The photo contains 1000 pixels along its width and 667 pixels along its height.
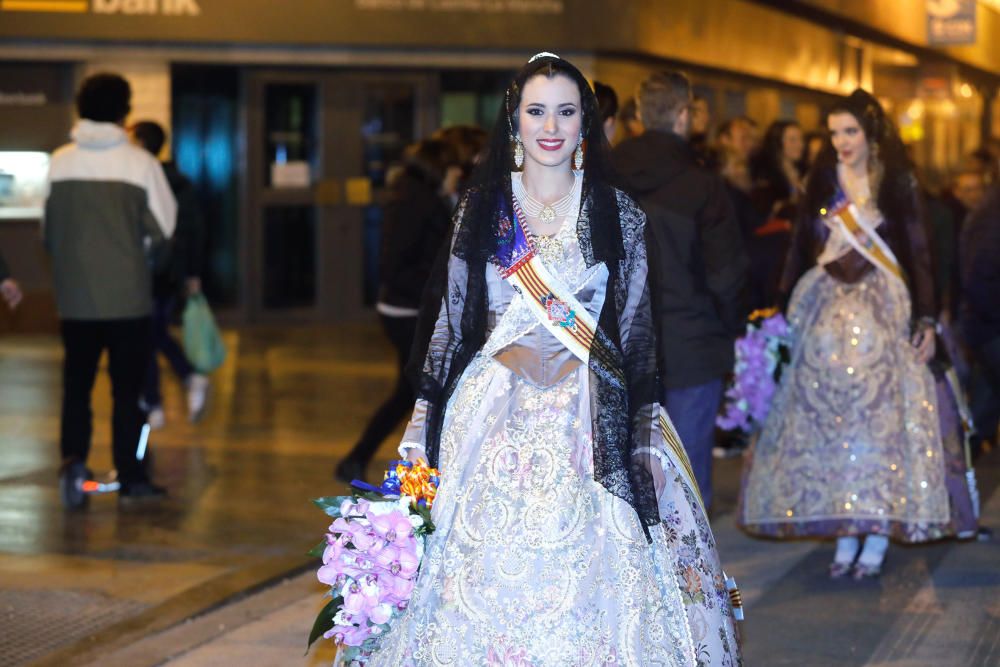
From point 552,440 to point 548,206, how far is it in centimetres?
66

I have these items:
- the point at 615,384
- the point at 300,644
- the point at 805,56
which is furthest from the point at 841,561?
the point at 805,56

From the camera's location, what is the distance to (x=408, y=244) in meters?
8.95

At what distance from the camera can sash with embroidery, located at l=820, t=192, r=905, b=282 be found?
23.7 feet

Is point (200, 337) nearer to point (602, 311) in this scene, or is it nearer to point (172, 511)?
point (172, 511)

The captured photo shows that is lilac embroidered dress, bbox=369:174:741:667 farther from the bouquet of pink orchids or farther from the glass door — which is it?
the glass door

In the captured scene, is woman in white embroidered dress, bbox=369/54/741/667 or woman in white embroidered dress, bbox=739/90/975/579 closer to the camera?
woman in white embroidered dress, bbox=369/54/741/667

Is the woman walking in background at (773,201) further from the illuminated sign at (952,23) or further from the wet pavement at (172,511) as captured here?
the illuminated sign at (952,23)

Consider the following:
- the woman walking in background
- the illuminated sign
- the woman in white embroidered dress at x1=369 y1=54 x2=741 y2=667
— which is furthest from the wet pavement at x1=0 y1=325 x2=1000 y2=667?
the illuminated sign

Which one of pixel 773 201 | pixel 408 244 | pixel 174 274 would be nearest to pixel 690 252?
pixel 408 244

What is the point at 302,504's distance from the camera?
8.89m

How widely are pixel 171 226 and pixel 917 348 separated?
379 cm

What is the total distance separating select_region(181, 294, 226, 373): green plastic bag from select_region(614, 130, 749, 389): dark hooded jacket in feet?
16.2

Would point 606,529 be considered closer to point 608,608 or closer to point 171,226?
point 608,608

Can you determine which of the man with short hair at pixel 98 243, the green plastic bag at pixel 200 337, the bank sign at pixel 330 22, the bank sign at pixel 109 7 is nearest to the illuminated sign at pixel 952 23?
the bank sign at pixel 330 22
